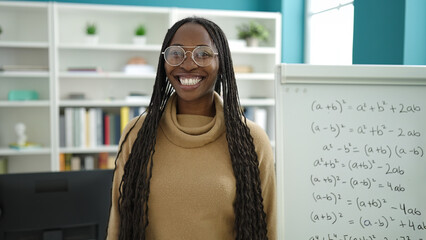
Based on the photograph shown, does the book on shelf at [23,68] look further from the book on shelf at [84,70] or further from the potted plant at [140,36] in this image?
the potted plant at [140,36]

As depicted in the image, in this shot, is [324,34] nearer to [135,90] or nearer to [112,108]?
[135,90]

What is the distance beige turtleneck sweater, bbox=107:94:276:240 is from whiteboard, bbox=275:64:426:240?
0.39 ft

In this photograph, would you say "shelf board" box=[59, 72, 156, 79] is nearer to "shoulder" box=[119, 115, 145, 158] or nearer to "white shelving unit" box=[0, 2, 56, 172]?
"white shelving unit" box=[0, 2, 56, 172]

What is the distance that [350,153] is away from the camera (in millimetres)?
1284

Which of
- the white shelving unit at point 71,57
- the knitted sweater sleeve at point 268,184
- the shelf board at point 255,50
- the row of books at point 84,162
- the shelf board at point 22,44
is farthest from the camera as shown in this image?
the shelf board at point 255,50

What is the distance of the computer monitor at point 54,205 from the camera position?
123cm

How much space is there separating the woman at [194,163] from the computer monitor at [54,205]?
0.05 metres

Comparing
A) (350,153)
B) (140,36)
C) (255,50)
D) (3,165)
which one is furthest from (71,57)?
(350,153)

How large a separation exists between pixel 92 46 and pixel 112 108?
60cm

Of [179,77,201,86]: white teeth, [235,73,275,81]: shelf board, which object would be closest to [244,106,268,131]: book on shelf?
[235,73,275,81]: shelf board

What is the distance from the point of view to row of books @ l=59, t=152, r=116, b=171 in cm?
350

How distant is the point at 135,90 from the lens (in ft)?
12.3

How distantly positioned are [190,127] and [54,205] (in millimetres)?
477

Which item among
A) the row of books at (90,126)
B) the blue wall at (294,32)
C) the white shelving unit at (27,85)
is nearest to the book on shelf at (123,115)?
the row of books at (90,126)
